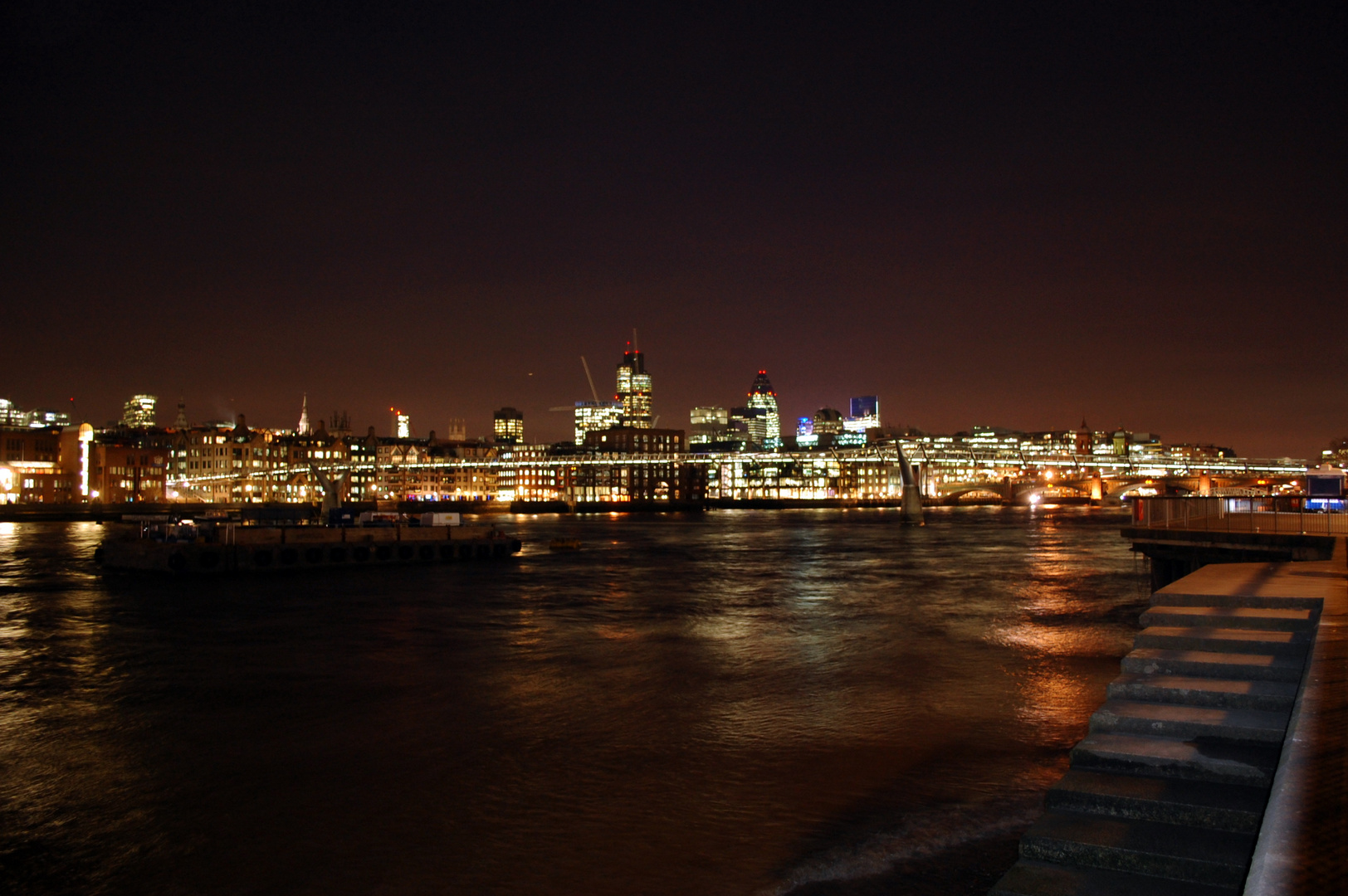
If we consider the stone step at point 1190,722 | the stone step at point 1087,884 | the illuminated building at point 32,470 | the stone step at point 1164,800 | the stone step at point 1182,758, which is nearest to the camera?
the stone step at point 1087,884

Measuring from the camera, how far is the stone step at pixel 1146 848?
6637 mm

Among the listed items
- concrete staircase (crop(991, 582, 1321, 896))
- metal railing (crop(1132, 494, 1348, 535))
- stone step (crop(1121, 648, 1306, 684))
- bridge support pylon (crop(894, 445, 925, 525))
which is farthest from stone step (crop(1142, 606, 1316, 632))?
bridge support pylon (crop(894, 445, 925, 525))

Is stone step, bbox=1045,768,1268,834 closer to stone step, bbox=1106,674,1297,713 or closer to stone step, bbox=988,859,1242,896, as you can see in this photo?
stone step, bbox=988,859,1242,896

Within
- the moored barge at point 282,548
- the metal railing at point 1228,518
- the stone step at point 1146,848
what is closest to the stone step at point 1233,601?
the stone step at point 1146,848

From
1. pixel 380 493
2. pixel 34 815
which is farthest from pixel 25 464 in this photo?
pixel 34 815

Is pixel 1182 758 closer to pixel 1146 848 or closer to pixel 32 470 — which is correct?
pixel 1146 848

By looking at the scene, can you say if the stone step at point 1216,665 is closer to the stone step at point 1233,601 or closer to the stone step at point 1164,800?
the stone step at point 1233,601

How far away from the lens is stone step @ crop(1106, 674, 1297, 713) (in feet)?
27.6

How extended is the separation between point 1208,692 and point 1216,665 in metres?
0.67

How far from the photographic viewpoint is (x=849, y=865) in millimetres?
8914

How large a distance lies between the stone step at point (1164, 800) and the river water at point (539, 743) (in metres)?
1.41

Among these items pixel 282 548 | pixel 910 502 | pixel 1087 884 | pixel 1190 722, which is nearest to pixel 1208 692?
pixel 1190 722

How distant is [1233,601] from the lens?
11555 millimetres

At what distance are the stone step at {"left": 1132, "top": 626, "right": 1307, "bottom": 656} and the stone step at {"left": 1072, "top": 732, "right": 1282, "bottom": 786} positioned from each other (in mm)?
2005
